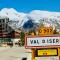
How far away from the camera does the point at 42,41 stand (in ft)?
54.4

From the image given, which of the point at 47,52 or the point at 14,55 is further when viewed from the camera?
the point at 14,55

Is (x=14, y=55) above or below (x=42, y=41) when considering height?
below

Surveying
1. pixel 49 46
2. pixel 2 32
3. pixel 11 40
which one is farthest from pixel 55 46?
pixel 2 32

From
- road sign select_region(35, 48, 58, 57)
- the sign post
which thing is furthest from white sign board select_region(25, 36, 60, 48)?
road sign select_region(35, 48, 58, 57)

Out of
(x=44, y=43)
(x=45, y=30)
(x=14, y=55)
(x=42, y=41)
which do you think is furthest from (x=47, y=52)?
(x=14, y=55)

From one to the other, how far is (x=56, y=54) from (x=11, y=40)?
16042 cm

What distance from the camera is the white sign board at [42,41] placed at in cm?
1650

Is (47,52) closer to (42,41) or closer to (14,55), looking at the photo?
(42,41)

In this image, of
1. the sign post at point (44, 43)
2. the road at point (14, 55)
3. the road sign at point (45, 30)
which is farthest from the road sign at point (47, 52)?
the road at point (14, 55)

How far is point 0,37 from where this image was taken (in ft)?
600

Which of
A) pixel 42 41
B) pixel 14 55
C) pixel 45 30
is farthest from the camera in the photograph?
pixel 14 55

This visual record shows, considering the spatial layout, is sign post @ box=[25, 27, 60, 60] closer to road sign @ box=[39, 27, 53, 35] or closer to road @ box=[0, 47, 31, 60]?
road sign @ box=[39, 27, 53, 35]

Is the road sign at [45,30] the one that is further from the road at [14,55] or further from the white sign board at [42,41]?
the road at [14,55]

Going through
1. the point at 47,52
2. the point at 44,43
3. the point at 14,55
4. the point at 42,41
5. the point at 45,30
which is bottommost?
the point at 14,55
